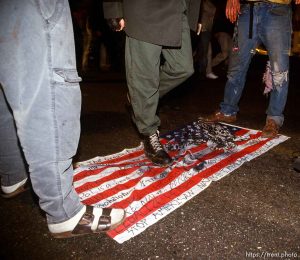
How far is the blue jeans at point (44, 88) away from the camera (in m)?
1.34

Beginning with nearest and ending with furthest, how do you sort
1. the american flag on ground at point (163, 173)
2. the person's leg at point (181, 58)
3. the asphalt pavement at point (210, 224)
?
the asphalt pavement at point (210, 224) → the american flag on ground at point (163, 173) → the person's leg at point (181, 58)

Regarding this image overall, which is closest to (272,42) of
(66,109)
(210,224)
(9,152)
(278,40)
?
(278,40)

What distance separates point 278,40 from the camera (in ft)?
10.3

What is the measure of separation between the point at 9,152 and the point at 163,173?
1173mm

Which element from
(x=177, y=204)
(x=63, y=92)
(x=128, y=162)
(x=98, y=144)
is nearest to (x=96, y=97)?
(x=98, y=144)

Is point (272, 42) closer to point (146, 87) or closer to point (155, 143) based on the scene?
point (146, 87)

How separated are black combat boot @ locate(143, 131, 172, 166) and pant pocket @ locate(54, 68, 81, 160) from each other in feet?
3.95

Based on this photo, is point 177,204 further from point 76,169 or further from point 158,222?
point 76,169

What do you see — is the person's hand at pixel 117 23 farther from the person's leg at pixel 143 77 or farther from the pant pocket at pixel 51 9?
the pant pocket at pixel 51 9

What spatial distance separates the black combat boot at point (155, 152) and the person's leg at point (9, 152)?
1.07 metres

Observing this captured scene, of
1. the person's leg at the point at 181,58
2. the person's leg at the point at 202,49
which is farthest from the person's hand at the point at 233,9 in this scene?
the person's leg at the point at 202,49

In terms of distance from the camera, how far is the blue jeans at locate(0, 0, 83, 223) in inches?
52.9

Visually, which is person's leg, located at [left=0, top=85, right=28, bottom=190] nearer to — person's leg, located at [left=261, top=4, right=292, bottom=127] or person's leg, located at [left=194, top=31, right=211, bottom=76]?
person's leg, located at [left=261, top=4, right=292, bottom=127]

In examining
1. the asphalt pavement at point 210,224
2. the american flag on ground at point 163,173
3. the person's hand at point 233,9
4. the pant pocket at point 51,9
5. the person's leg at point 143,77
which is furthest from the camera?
the person's hand at point 233,9
